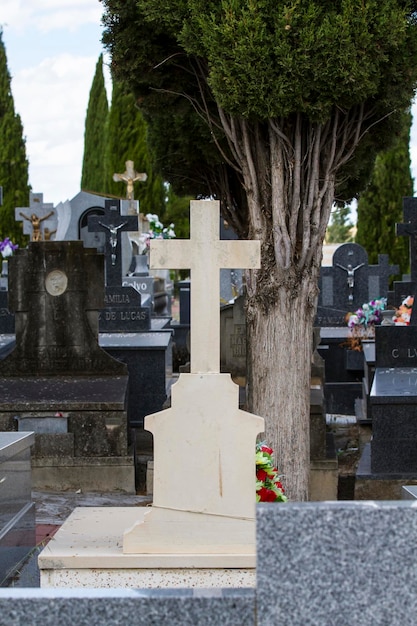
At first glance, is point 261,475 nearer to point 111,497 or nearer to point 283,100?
point 283,100

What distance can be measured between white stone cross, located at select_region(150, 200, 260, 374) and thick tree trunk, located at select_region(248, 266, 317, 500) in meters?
2.89

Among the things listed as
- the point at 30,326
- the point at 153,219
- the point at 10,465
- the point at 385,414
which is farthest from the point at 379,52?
the point at 153,219

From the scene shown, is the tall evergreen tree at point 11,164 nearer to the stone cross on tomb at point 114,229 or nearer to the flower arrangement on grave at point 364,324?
the stone cross on tomb at point 114,229

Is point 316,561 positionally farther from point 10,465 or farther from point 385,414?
point 385,414

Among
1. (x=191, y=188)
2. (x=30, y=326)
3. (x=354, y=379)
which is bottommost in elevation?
(x=354, y=379)

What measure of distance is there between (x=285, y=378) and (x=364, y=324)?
5116 mm

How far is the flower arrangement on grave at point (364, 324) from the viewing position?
12.2 metres

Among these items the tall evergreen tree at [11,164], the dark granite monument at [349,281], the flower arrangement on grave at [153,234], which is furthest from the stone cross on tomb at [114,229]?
the tall evergreen tree at [11,164]

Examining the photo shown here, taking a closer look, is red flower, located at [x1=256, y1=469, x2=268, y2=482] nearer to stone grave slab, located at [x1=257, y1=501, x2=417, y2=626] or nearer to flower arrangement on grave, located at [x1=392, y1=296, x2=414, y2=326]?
stone grave slab, located at [x1=257, y1=501, x2=417, y2=626]

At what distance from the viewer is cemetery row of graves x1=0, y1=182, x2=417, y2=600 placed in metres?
4.20

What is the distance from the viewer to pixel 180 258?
14.5 feet

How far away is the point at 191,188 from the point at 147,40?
404 centimetres

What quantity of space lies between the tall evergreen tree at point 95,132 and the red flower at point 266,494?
33.0m

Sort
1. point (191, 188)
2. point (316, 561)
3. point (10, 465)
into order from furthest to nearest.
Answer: point (191, 188) < point (10, 465) < point (316, 561)
